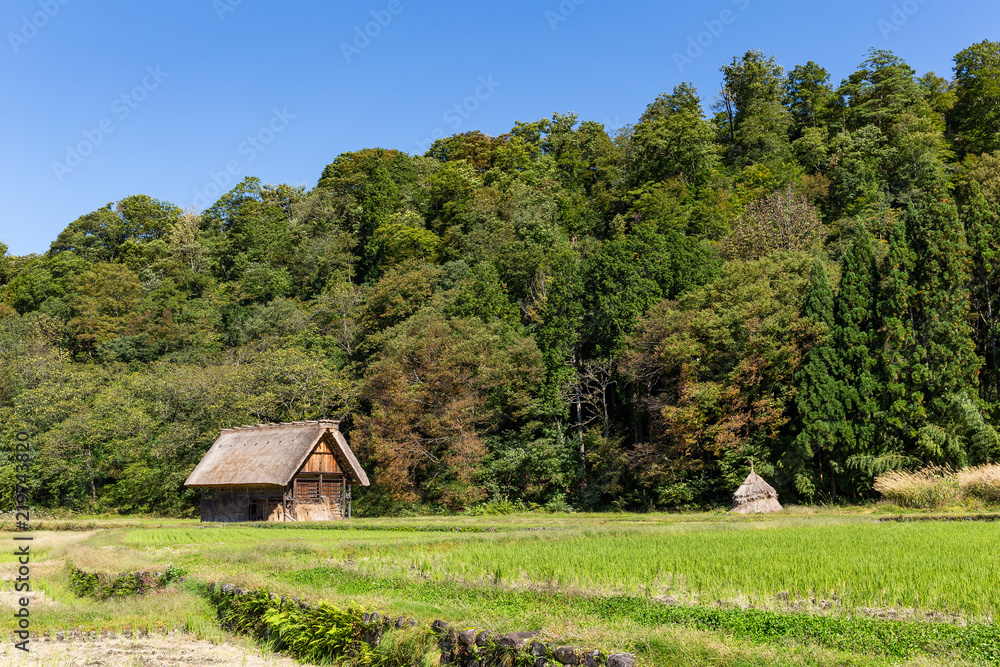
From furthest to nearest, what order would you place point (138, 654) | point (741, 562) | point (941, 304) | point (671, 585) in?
point (941, 304), point (741, 562), point (138, 654), point (671, 585)

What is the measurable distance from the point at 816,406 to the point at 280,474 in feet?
80.1

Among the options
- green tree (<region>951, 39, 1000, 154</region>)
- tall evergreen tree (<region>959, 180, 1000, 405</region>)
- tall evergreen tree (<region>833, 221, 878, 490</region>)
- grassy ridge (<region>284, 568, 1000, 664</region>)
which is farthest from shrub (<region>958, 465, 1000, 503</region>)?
green tree (<region>951, 39, 1000, 154</region>)

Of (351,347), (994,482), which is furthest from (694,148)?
(994,482)

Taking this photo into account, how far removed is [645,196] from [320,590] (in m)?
44.5

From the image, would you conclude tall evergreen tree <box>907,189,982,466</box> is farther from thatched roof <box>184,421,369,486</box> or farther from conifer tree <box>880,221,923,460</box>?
thatched roof <box>184,421,369,486</box>

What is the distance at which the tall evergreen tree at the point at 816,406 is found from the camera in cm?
2844

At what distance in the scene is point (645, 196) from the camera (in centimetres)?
5131

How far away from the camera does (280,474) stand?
34.2 metres

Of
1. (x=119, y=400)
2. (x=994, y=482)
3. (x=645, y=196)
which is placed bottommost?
(x=994, y=482)

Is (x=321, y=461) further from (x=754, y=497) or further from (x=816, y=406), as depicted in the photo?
(x=816, y=406)

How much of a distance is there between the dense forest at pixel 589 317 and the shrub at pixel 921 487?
67.9 inches

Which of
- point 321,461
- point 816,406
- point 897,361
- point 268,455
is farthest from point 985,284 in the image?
point 268,455

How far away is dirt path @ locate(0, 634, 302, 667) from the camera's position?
9188 mm

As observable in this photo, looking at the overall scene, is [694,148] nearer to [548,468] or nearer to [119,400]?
[548,468]
